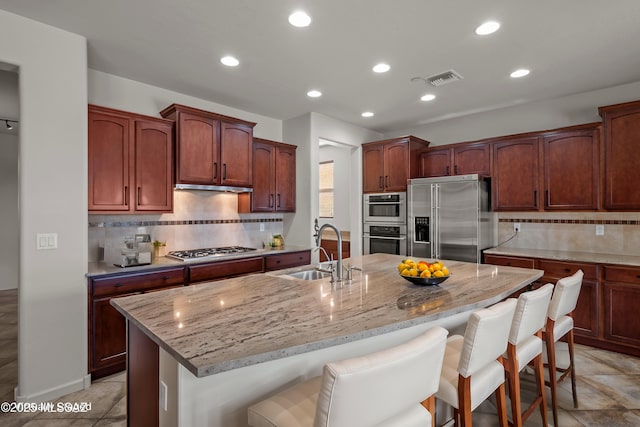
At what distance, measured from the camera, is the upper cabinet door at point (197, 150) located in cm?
342

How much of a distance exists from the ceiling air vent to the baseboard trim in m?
4.09

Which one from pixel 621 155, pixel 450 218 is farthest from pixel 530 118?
pixel 450 218

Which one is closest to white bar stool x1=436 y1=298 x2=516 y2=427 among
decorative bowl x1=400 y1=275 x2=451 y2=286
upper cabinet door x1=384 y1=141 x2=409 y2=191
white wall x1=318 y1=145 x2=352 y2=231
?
decorative bowl x1=400 y1=275 x2=451 y2=286

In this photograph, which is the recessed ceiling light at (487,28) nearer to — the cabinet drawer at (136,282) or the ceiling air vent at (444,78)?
the ceiling air vent at (444,78)

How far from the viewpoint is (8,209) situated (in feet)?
18.7

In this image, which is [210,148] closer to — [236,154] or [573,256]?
[236,154]

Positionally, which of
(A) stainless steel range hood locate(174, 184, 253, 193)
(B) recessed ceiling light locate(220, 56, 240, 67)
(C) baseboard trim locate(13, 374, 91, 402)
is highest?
(B) recessed ceiling light locate(220, 56, 240, 67)

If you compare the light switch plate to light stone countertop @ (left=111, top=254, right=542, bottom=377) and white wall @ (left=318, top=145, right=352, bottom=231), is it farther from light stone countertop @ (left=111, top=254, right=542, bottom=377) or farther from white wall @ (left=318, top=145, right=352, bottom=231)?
white wall @ (left=318, top=145, right=352, bottom=231)

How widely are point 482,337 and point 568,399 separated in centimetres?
178

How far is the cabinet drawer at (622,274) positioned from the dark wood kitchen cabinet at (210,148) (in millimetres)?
3862

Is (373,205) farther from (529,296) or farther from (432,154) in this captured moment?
(529,296)

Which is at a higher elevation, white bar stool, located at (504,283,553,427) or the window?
the window

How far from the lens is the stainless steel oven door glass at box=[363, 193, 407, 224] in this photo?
15.7 ft

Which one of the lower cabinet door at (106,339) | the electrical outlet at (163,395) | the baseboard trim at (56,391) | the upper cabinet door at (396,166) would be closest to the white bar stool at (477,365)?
the electrical outlet at (163,395)
